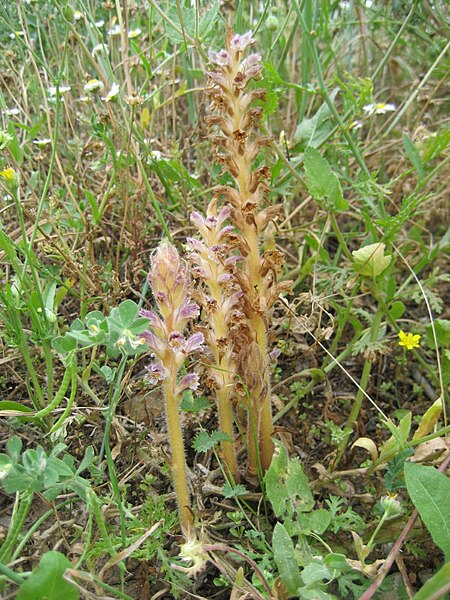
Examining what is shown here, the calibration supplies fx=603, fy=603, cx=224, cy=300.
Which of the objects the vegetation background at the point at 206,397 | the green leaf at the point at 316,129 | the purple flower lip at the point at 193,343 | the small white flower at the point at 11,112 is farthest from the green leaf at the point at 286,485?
the small white flower at the point at 11,112

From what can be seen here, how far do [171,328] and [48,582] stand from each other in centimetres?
54

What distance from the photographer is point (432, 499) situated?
4.35 ft

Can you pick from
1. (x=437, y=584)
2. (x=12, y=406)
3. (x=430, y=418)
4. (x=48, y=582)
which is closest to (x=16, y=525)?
(x=48, y=582)

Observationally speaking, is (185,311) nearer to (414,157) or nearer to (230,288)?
(230,288)

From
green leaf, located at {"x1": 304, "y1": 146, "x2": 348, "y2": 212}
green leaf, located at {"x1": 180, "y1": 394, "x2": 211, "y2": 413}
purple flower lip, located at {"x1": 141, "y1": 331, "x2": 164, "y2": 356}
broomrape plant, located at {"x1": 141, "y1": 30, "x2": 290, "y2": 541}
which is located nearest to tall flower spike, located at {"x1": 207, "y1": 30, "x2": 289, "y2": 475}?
broomrape plant, located at {"x1": 141, "y1": 30, "x2": 290, "y2": 541}

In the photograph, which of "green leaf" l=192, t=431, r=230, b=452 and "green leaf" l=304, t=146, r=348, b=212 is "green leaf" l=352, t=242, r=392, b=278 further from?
"green leaf" l=192, t=431, r=230, b=452

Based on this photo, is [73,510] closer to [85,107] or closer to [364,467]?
[364,467]

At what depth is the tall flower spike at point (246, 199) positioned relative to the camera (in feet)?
4.63

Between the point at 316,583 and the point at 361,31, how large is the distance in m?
2.54

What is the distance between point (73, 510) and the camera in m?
1.56

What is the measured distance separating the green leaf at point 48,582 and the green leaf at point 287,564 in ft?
1.38

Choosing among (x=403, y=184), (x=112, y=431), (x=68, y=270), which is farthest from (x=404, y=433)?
(x=403, y=184)

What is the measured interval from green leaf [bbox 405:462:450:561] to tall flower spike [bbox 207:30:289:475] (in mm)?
389

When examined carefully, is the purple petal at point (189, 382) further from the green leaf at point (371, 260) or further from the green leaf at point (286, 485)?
the green leaf at point (371, 260)
